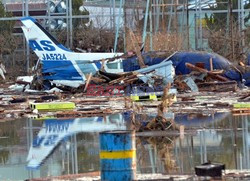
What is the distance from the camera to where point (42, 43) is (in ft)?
128

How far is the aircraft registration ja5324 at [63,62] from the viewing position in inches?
1481

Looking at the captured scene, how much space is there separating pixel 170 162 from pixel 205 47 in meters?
36.9

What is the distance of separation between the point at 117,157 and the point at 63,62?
2665 cm

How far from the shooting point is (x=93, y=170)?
13.7m

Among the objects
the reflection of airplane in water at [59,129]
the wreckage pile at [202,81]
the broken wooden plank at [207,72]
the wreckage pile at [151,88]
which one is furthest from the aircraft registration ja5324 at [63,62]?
the reflection of airplane in water at [59,129]

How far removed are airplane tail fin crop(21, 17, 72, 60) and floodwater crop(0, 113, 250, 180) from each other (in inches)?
571

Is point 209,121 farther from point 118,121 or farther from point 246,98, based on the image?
point 246,98

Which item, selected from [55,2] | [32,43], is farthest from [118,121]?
[55,2]

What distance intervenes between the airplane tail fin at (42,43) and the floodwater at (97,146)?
14.5 metres

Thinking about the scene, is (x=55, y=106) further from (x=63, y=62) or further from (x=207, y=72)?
(x=63, y=62)

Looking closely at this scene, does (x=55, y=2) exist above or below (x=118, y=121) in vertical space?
above

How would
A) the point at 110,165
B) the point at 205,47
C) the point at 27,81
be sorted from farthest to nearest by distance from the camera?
the point at 205,47 → the point at 27,81 → the point at 110,165

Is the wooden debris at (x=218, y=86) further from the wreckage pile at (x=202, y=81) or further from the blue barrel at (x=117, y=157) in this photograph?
the blue barrel at (x=117, y=157)

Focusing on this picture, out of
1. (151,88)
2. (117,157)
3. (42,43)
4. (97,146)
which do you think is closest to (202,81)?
(151,88)
